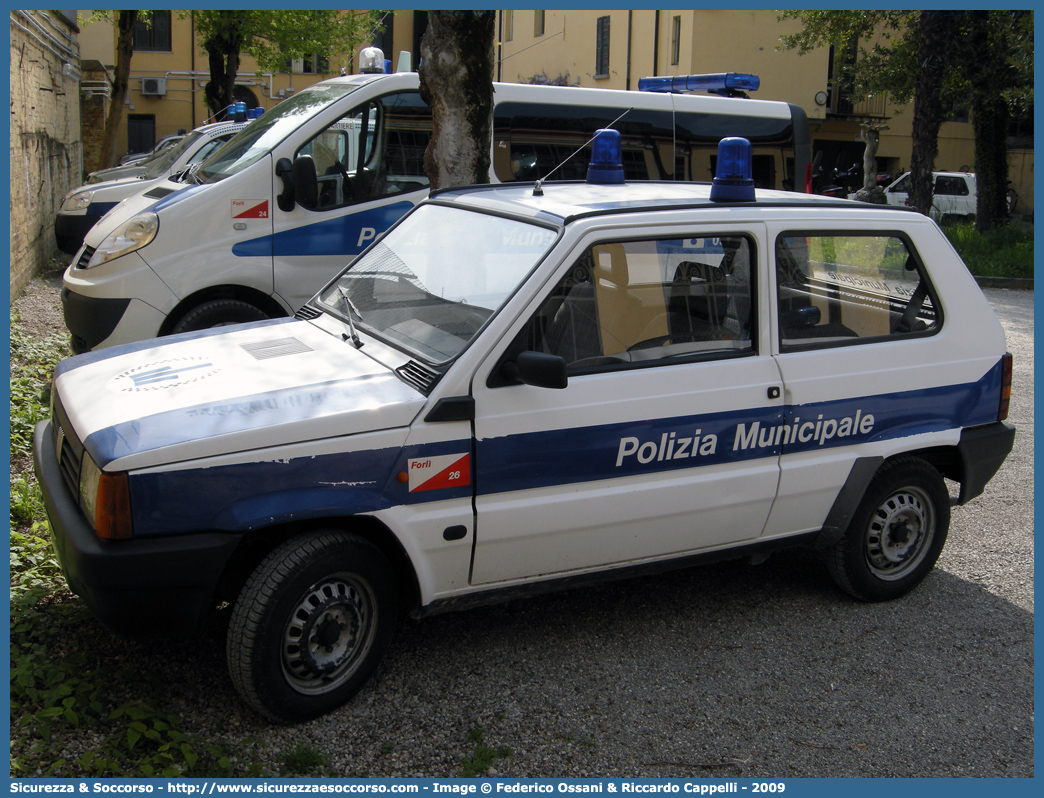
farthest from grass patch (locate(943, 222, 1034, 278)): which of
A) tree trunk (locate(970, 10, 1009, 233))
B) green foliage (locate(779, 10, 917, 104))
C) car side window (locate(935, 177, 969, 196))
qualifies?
car side window (locate(935, 177, 969, 196))

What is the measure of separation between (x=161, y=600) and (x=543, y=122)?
6.24 m

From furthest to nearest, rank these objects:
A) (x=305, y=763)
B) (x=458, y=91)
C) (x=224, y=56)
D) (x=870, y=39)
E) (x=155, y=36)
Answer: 1. (x=155, y=36)
2. (x=224, y=56)
3. (x=870, y=39)
4. (x=458, y=91)
5. (x=305, y=763)

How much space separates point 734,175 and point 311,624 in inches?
99.8

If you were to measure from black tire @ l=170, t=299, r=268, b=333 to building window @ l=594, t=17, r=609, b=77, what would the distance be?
84.7 feet

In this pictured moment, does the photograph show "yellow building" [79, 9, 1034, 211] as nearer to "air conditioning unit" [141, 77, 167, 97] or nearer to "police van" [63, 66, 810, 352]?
"air conditioning unit" [141, 77, 167, 97]

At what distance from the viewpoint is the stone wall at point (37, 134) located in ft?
34.9

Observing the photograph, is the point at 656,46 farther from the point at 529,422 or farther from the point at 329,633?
the point at 329,633

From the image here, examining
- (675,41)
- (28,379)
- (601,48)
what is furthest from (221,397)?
(601,48)

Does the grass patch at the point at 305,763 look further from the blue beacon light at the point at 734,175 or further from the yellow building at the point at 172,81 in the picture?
the yellow building at the point at 172,81

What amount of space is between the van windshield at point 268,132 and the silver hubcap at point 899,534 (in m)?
5.12

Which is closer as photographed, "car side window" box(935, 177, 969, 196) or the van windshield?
the van windshield

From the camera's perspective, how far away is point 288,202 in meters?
7.14

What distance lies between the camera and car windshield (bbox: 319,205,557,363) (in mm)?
3662

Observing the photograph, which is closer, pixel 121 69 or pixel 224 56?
pixel 121 69
